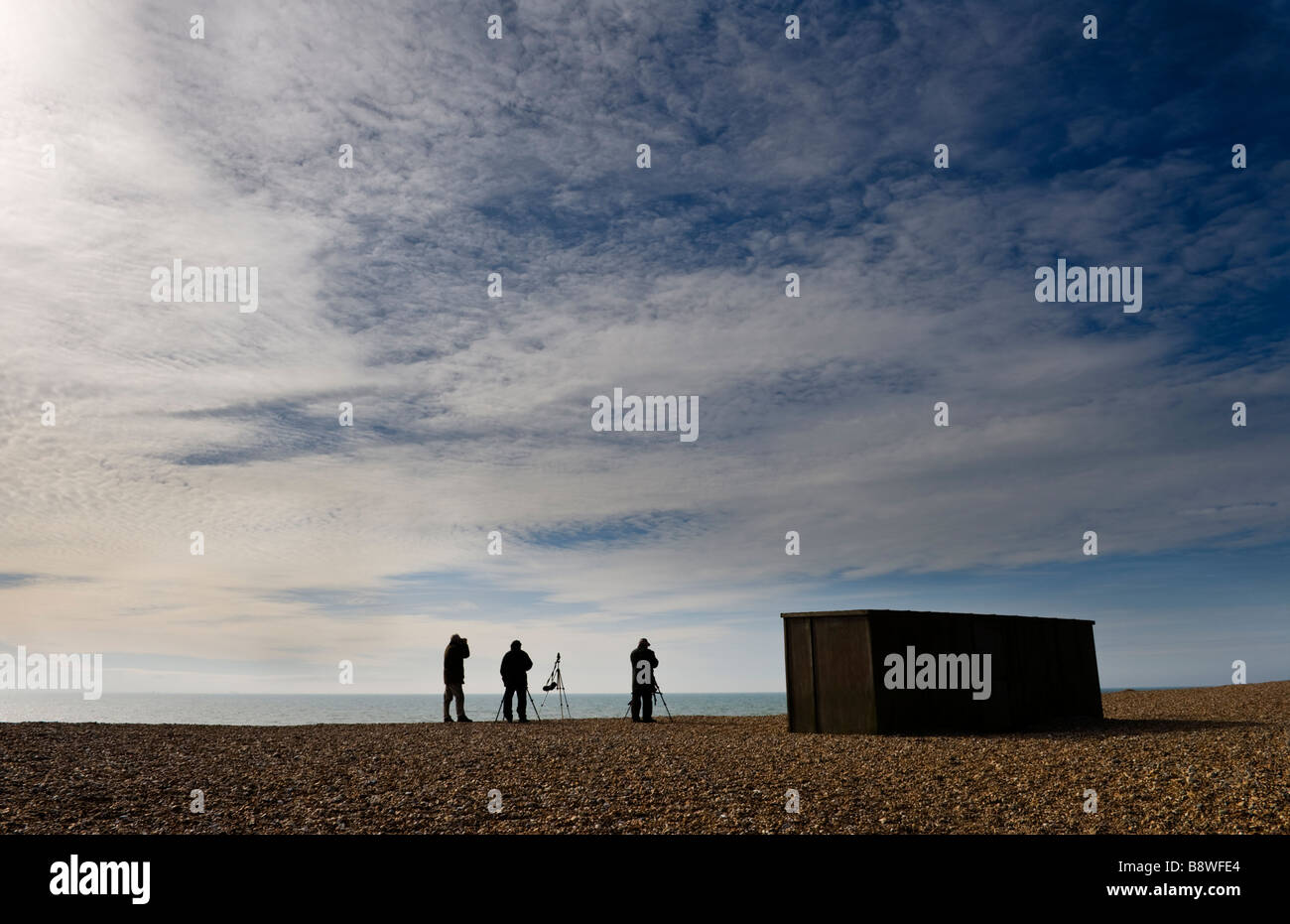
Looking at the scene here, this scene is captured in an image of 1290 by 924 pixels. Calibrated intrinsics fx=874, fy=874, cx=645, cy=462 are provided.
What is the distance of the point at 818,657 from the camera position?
19.8 m

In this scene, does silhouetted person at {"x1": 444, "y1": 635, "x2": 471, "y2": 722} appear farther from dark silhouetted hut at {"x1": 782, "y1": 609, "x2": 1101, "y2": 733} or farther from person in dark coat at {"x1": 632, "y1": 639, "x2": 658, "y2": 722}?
dark silhouetted hut at {"x1": 782, "y1": 609, "x2": 1101, "y2": 733}

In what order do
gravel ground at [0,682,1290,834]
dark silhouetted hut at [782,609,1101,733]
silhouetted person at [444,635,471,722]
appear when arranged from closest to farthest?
gravel ground at [0,682,1290,834] → dark silhouetted hut at [782,609,1101,733] → silhouetted person at [444,635,471,722]

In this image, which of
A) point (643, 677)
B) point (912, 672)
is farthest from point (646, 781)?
point (643, 677)

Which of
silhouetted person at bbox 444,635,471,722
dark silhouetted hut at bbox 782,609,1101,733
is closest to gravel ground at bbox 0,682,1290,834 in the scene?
dark silhouetted hut at bbox 782,609,1101,733

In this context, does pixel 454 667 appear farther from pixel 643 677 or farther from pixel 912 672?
pixel 912 672

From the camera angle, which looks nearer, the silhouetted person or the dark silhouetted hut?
the dark silhouetted hut

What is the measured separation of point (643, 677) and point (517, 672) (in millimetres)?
3631

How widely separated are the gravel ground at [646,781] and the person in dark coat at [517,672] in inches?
226

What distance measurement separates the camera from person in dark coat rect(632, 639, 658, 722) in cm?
2398

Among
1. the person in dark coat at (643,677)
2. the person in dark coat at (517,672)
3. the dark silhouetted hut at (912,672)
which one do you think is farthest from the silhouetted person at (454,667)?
the dark silhouetted hut at (912,672)

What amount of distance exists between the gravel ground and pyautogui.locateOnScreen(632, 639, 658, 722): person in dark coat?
5314 mm
